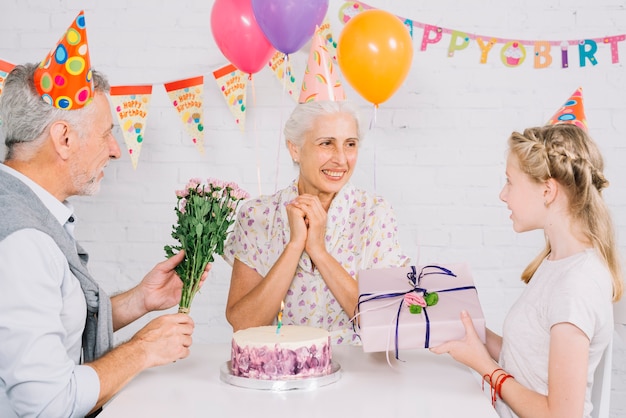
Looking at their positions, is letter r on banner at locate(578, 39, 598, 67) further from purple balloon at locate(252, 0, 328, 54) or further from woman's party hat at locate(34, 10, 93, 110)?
woman's party hat at locate(34, 10, 93, 110)

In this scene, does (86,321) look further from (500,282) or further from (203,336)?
(500,282)

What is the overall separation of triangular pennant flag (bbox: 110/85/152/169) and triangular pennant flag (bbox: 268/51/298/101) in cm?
50

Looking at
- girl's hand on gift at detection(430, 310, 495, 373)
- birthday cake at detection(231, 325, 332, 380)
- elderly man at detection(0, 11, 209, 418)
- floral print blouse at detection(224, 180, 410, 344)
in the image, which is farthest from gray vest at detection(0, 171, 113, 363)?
girl's hand on gift at detection(430, 310, 495, 373)

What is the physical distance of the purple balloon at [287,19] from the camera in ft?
7.79

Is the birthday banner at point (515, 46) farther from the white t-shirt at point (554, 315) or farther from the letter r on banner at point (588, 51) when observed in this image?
the white t-shirt at point (554, 315)

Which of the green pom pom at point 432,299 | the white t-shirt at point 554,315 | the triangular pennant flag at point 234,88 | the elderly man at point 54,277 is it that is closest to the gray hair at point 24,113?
the elderly man at point 54,277

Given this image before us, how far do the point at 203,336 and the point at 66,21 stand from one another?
4.73 feet

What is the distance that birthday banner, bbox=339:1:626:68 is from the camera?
296cm

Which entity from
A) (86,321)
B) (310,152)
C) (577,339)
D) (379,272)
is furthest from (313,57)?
(577,339)

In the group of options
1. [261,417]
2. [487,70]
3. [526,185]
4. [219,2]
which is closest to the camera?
[261,417]

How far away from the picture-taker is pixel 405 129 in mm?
3041

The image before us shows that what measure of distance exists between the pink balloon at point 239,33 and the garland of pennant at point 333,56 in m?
0.34

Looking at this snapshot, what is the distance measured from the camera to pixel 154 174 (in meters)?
3.11

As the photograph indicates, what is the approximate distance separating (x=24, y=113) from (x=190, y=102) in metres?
1.37
